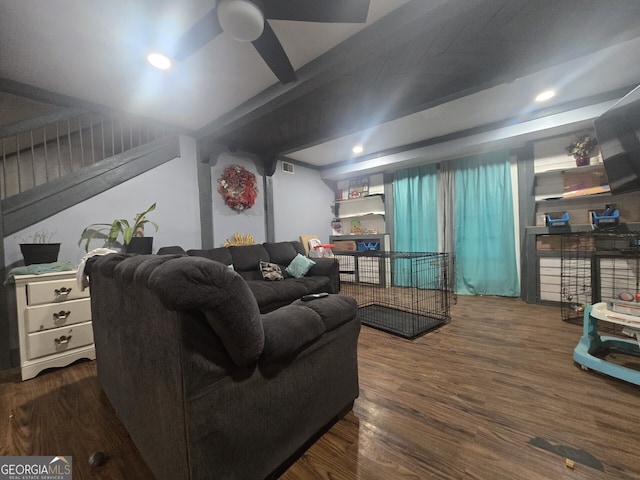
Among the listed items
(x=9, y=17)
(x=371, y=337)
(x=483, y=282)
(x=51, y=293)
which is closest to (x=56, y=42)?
(x=9, y=17)

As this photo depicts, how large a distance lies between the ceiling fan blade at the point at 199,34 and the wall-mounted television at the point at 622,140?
8.07 ft

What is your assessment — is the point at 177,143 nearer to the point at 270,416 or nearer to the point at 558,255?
the point at 270,416

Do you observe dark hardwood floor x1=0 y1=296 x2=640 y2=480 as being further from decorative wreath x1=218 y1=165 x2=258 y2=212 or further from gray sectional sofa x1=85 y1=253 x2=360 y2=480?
decorative wreath x1=218 y1=165 x2=258 y2=212

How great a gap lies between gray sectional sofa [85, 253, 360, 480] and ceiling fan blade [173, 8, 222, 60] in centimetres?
134

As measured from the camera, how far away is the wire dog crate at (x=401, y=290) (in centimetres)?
251

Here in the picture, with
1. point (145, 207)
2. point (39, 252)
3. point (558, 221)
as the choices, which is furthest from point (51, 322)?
point (558, 221)

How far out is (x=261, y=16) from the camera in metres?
1.23

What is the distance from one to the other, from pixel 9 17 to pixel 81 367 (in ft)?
7.90

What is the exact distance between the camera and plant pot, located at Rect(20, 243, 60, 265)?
1853 millimetres

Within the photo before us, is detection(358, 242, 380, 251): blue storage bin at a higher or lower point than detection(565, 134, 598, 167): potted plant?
lower

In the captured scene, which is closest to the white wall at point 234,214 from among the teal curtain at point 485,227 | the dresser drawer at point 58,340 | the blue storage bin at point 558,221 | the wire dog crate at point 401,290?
the wire dog crate at point 401,290

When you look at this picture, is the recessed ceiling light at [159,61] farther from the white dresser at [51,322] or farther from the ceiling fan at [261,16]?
the white dresser at [51,322]

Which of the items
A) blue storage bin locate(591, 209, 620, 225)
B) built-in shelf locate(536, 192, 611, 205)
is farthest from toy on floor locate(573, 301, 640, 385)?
built-in shelf locate(536, 192, 611, 205)

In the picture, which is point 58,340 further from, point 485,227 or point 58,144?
point 485,227
